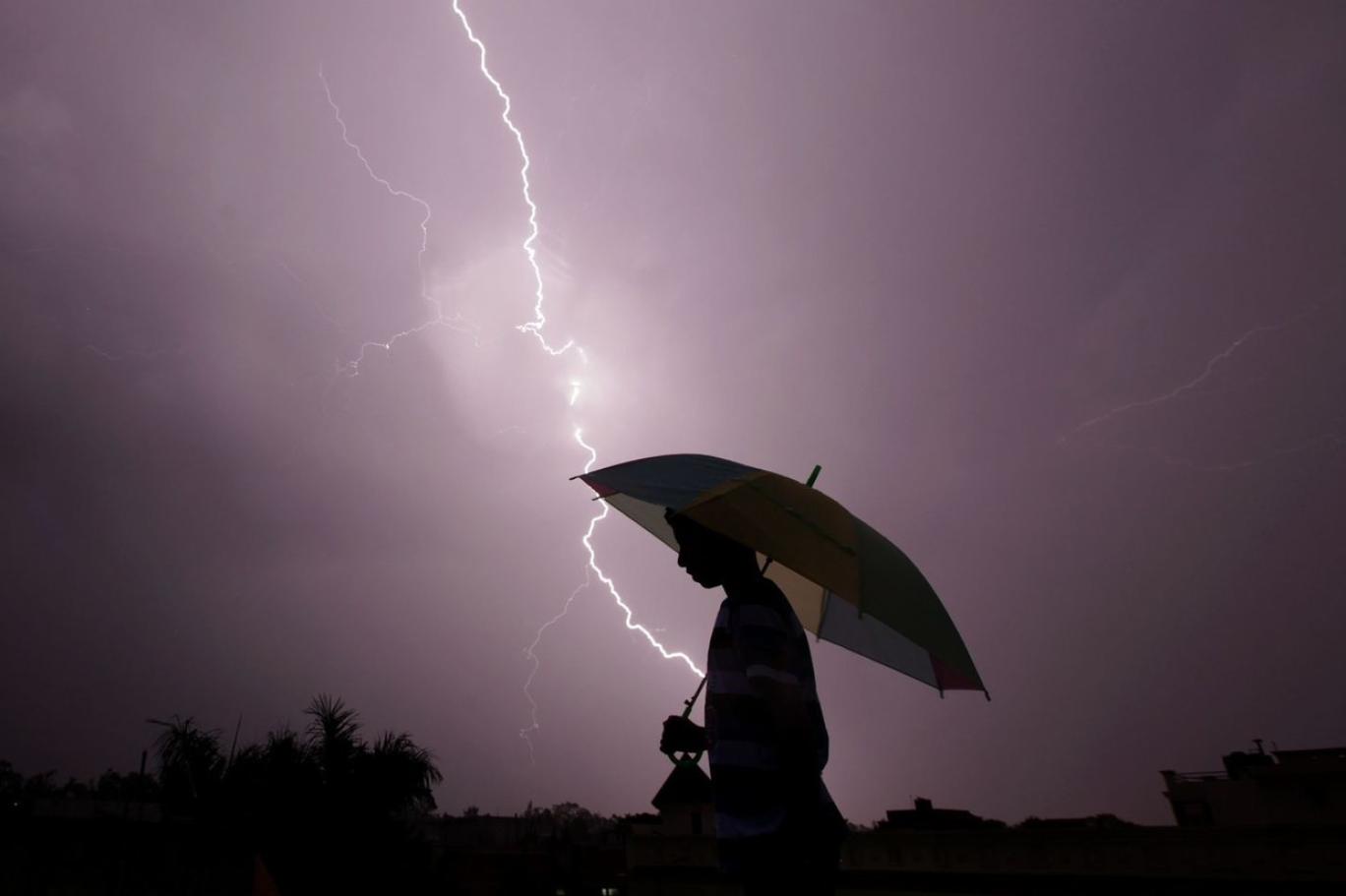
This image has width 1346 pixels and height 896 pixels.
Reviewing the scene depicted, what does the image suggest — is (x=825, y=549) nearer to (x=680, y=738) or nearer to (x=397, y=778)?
(x=680, y=738)

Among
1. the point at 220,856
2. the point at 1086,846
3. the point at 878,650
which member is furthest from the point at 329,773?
the point at 1086,846

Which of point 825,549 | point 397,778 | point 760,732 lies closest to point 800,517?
point 825,549

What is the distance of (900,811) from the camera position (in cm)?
2152

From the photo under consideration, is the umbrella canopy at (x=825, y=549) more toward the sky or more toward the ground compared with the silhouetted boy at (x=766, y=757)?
more toward the sky

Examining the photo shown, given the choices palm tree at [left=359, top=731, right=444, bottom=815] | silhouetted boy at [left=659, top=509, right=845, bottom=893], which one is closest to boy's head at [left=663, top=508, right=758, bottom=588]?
silhouetted boy at [left=659, top=509, right=845, bottom=893]

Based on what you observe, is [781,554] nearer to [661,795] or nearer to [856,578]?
[856,578]

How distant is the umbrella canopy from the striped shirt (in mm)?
309

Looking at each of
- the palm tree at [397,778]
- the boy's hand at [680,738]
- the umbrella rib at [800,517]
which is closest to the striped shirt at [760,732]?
the umbrella rib at [800,517]

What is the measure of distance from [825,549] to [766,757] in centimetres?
88

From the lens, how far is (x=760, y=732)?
2.12 metres

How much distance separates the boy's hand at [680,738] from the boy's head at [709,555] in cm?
91

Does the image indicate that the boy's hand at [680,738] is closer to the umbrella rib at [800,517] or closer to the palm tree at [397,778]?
the umbrella rib at [800,517]

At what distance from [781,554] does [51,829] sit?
13.3 meters

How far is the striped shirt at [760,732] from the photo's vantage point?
2092mm
